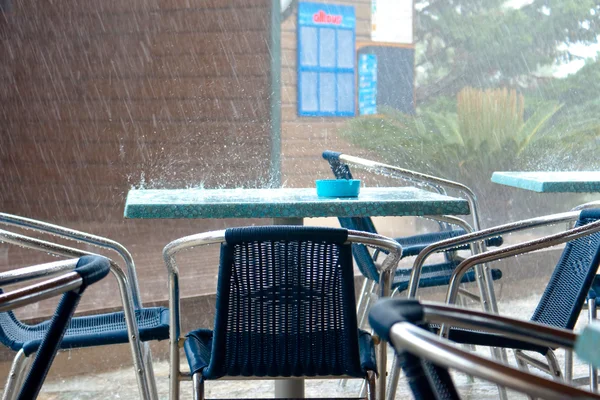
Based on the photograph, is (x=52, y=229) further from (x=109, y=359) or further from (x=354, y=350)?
(x=109, y=359)

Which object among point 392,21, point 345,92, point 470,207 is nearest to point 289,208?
point 470,207

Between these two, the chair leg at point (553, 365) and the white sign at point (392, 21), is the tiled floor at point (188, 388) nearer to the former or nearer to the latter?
the chair leg at point (553, 365)

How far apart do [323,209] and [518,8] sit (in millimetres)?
4757

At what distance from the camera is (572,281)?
1660 millimetres

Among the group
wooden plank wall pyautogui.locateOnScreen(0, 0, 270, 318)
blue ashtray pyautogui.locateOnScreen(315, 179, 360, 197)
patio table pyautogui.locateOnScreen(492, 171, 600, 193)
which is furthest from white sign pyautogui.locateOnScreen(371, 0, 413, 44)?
blue ashtray pyautogui.locateOnScreen(315, 179, 360, 197)

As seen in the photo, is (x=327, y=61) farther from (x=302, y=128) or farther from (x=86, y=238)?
(x=86, y=238)

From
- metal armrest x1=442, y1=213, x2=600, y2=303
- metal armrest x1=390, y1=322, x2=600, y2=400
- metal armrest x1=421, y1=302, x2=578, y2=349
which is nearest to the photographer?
metal armrest x1=390, y1=322, x2=600, y2=400

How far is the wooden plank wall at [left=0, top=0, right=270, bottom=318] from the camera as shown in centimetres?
595

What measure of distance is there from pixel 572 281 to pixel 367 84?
4057 millimetres

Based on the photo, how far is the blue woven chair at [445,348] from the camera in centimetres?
61

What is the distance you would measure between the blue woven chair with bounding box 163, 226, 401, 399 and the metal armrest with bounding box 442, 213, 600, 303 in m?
0.21

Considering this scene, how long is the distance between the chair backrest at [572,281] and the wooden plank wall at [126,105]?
4054 millimetres

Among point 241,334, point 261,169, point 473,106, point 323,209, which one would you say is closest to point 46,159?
point 261,169

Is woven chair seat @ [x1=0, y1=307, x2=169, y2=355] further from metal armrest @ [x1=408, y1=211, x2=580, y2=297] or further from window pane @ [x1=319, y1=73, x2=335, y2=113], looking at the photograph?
window pane @ [x1=319, y1=73, x2=335, y2=113]
